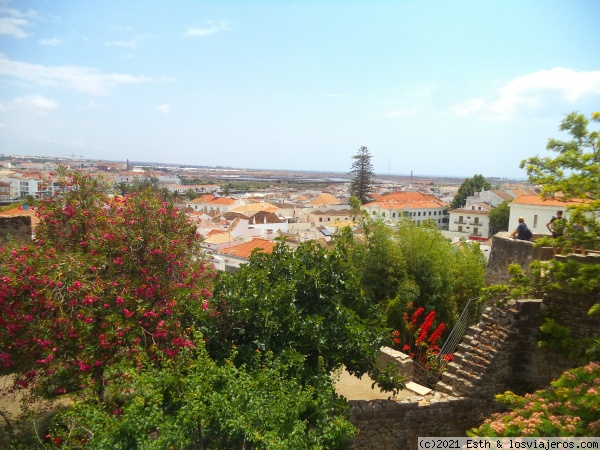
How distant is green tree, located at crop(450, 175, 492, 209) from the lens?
217 ft

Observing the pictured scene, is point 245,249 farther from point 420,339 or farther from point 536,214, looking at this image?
point 420,339

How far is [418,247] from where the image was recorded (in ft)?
40.3

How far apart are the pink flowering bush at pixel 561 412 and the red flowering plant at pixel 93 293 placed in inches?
159

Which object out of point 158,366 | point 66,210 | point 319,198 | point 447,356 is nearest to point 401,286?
point 447,356

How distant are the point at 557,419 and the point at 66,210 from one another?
25.4 feet

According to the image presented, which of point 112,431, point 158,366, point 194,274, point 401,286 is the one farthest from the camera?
point 401,286

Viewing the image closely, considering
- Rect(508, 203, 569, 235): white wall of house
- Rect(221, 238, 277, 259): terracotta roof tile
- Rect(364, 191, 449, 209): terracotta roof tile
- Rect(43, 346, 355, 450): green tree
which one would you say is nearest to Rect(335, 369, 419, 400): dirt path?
Rect(43, 346, 355, 450): green tree

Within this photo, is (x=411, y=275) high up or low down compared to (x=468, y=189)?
down

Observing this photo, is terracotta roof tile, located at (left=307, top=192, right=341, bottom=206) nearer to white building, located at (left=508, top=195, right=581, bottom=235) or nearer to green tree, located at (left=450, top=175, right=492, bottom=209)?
green tree, located at (left=450, top=175, right=492, bottom=209)

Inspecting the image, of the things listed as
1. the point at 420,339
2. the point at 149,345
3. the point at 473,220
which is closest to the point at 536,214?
the point at 420,339

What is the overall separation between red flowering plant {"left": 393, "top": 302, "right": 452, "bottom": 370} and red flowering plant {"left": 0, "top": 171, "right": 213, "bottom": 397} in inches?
185

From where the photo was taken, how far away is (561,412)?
4.93 m

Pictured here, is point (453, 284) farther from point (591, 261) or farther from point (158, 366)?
point (158, 366)

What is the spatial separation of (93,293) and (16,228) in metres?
5.28
